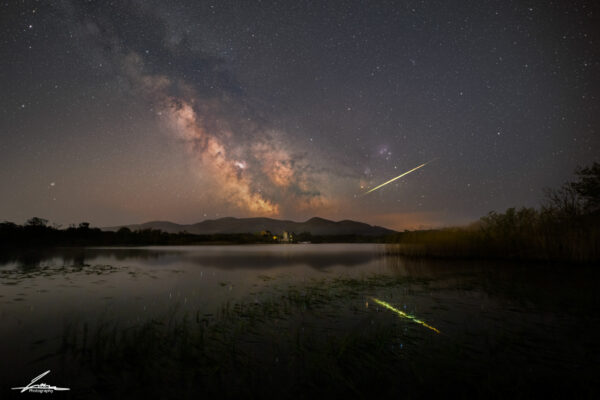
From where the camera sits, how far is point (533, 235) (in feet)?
81.5

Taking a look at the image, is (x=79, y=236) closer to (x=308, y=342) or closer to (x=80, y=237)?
(x=80, y=237)

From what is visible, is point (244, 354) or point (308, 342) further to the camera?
point (308, 342)

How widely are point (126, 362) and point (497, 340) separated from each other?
27.9 ft

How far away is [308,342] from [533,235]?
92.1ft

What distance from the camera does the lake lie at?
4.62 metres

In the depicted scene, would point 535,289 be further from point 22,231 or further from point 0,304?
point 22,231

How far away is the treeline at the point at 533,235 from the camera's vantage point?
2172cm

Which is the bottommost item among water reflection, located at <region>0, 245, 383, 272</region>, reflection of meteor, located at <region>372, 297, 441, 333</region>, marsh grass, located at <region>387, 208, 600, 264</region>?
water reflection, located at <region>0, 245, 383, 272</region>

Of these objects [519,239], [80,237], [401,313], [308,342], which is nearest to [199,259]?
[401,313]

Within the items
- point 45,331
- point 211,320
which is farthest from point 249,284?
point 45,331

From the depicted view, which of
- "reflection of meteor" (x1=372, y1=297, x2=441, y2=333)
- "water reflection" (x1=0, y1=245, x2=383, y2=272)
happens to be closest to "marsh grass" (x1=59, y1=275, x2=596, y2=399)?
"reflection of meteor" (x1=372, y1=297, x2=441, y2=333)

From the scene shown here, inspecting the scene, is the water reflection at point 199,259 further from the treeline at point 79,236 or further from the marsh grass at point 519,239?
the treeline at point 79,236

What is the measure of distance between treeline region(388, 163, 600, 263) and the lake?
11.9 meters

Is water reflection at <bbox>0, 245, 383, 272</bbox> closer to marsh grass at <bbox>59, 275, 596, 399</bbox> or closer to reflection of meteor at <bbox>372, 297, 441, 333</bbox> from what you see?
reflection of meteor at <bbox>372, 297, 441, 333</bbox>
